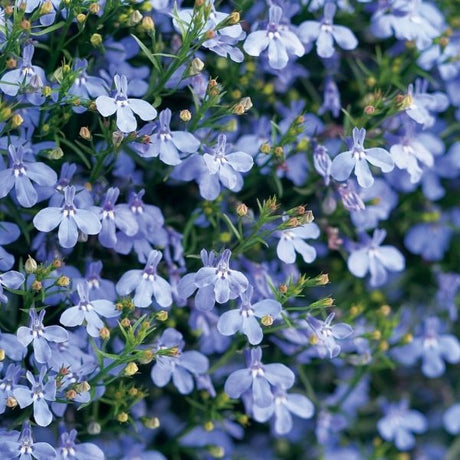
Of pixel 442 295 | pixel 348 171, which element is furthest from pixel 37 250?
pixel 442 295

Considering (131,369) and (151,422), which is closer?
(131,369)

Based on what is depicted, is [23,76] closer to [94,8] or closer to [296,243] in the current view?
[94,8]

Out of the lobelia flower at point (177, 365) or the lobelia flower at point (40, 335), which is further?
the lobelia flower at point (177, 365)

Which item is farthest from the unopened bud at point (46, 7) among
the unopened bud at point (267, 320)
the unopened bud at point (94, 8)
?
the unopened bud at point (267, 320)

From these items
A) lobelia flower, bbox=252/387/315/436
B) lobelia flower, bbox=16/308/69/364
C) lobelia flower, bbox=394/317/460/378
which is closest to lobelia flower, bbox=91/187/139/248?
lobelia flower, bbox=16/308/69/364

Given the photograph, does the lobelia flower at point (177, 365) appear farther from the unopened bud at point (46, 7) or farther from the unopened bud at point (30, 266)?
the unopened bud at point (46, 7)

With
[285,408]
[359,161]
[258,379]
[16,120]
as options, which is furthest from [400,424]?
[16,120]
